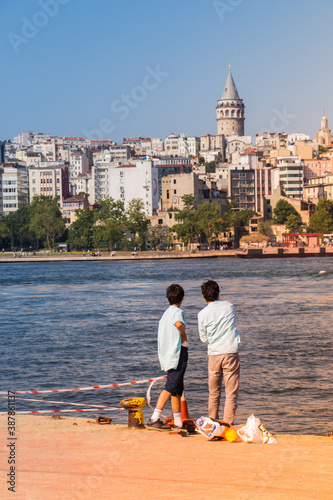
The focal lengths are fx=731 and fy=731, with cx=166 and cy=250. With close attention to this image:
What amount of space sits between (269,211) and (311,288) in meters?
98.1

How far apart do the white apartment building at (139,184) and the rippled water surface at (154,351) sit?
10105cm

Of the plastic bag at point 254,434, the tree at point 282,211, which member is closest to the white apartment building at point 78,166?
the tree at point 282,211

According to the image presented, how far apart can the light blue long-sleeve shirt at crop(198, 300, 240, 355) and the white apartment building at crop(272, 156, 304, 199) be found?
464ft

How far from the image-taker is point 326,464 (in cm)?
737

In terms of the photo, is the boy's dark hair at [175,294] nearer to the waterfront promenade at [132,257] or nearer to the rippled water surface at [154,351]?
the rippled water surface at [154,351]

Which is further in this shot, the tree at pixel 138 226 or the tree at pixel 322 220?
the tree at pixel 322 220

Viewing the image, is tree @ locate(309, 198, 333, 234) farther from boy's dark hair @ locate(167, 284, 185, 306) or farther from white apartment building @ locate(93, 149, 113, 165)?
boy's dark hair @ locate(167, 284, 185, 306)

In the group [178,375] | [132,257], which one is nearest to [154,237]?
[132,257]

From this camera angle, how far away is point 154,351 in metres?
19.7

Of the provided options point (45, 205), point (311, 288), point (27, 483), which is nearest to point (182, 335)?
point (27, 483)

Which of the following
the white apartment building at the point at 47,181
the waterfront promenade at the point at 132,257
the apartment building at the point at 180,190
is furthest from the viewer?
the white apartment building at the point at 47,181

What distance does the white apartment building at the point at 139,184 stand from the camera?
143 metres

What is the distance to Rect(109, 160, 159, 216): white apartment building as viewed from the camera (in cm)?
14262

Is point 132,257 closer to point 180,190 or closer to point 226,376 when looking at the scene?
point 180,190
